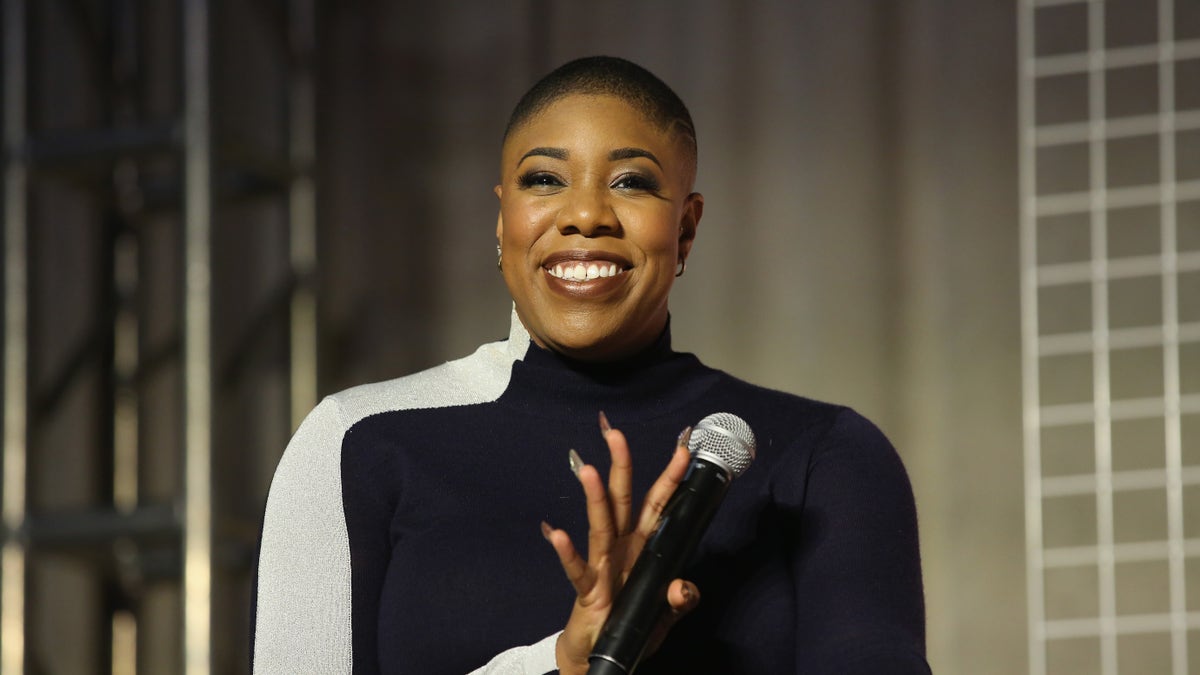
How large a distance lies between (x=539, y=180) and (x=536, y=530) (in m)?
0.29

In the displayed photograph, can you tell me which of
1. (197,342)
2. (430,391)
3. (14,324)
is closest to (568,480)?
(430,391)

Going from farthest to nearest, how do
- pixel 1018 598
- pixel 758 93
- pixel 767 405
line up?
pixel 758 93 < pixel 1018 598 < pixel 767 405

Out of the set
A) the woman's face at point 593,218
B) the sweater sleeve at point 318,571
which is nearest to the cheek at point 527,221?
the woman's face at point 593,218

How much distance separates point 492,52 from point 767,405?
285 centimetres

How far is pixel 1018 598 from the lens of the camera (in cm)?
354

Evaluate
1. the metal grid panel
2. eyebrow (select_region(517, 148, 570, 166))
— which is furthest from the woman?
the metal grid panel

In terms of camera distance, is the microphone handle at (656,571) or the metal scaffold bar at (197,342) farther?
the metal scaffold bar at (197,342)

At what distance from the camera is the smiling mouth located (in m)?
1.28

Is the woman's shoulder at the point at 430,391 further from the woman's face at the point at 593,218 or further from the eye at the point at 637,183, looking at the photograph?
the eye at the point at 637,183

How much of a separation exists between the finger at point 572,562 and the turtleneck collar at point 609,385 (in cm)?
37

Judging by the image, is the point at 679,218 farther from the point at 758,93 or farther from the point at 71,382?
the point at 71,382

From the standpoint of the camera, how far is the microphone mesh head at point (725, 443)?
3.37 feet

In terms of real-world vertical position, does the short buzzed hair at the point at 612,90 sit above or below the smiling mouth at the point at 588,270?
above

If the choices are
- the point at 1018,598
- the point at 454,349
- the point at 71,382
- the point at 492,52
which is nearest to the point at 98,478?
the point at 71,382
